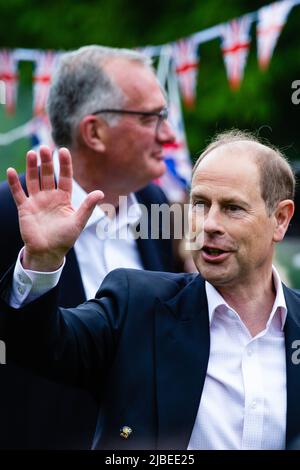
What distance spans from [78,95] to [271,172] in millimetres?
1699

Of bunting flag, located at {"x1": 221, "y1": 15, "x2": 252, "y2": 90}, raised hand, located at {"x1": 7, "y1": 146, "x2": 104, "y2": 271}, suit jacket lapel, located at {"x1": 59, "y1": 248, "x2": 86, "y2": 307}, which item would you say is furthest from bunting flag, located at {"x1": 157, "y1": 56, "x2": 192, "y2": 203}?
raised hand, located at {"x1": 7, "y1": 146, "x2": 104, "y2": 271}

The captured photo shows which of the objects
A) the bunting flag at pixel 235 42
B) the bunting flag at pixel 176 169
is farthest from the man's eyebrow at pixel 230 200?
the bunting flag at pixel 235 42

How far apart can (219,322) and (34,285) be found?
2.12ft

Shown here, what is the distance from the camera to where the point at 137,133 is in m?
4.47

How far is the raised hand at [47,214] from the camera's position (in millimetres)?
2633

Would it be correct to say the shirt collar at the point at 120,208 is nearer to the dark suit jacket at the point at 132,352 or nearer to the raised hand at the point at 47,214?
the dark suit jacket at the point at 132,352

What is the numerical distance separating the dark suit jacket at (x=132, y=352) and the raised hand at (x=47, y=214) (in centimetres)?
13

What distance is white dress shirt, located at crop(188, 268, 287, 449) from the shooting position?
9.06ft

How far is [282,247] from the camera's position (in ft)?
23.9

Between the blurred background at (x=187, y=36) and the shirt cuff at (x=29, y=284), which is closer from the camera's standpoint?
the shirt cuff at (x=29, y=284)

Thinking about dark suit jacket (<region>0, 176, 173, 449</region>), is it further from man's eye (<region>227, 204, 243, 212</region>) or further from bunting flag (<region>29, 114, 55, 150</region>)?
bunting flag (<region>29, 114, 55, 150</region>)

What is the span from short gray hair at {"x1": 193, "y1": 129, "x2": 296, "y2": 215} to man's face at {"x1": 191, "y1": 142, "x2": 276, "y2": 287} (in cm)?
3

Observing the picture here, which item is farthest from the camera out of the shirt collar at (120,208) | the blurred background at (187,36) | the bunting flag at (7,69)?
the blurred background at (187,36)

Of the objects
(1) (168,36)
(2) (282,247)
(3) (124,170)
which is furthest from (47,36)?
(3) (124,170)
